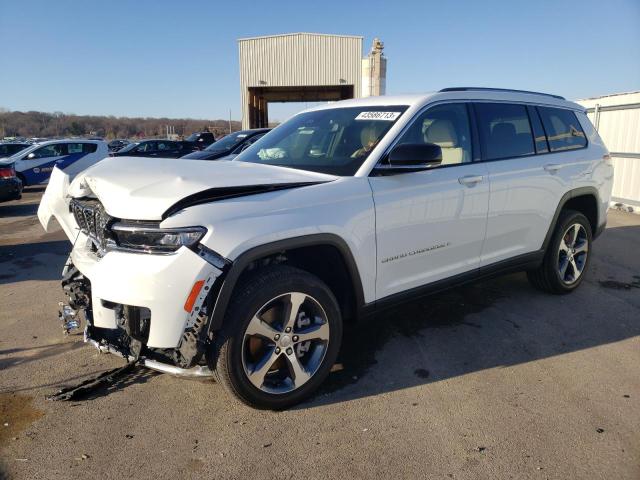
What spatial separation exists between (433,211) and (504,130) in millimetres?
1274

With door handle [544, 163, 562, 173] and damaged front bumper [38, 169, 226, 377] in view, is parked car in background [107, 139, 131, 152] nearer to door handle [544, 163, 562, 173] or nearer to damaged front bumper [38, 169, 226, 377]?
door handle [544, 163, 562, 173]

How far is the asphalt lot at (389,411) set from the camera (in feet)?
8.30

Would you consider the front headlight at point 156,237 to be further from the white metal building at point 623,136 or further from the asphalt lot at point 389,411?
the white metal building at point 623,136

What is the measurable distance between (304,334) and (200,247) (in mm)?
874

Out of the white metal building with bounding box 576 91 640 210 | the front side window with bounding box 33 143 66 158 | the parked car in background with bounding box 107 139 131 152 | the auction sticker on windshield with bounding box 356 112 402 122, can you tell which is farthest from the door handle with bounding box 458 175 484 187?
the parked car in background with bounding box 107 139 131 152

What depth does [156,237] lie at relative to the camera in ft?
8.38

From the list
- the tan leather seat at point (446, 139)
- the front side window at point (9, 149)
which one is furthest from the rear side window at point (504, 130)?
the front side window at point (9, 149)

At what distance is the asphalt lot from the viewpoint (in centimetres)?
253

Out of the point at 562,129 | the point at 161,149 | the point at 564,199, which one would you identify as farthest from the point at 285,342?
the point at 161,149

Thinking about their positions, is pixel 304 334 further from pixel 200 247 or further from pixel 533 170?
pixel 533 170

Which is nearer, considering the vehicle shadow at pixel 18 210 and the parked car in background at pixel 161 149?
the vehicle shadow at pixel 18 210

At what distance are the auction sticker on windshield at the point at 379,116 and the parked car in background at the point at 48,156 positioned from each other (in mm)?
14133

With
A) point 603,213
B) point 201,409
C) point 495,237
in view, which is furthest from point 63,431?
point 603,213

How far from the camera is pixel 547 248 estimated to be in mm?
4715
